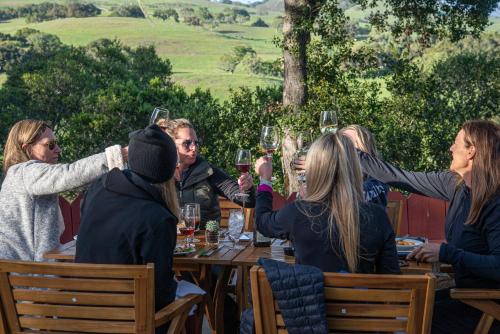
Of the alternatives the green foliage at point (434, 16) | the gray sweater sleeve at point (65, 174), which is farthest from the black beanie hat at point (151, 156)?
the green foliage at point (434, 16)

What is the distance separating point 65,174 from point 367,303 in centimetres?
188

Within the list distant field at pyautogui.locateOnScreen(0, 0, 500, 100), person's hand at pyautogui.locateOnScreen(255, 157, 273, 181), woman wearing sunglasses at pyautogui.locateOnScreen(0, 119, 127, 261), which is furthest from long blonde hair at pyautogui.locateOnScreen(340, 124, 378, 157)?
distant field at pyautogui.locateOnScreen(0, 0, 500, 100)

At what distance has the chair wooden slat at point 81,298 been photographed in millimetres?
3018

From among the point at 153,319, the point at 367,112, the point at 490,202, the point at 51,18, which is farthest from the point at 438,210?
the point at 51,18

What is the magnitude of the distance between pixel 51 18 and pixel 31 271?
28.8 meters

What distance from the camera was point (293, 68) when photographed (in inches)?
305

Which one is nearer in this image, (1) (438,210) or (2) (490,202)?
(2) (490,202)

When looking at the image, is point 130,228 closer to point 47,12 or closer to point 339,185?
point 339,185

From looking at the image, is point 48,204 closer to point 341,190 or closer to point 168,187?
point 168,187

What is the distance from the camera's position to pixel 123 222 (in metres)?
3.18

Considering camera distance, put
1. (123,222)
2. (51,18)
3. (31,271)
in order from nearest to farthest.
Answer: (31,271), (123,222), (51,18)

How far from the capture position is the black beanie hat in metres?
3.29

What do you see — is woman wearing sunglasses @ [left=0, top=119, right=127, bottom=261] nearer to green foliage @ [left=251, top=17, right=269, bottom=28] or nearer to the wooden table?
the wooden table

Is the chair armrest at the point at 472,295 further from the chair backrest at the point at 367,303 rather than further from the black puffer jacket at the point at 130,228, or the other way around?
the black puffer jacket at the point at 130,228
